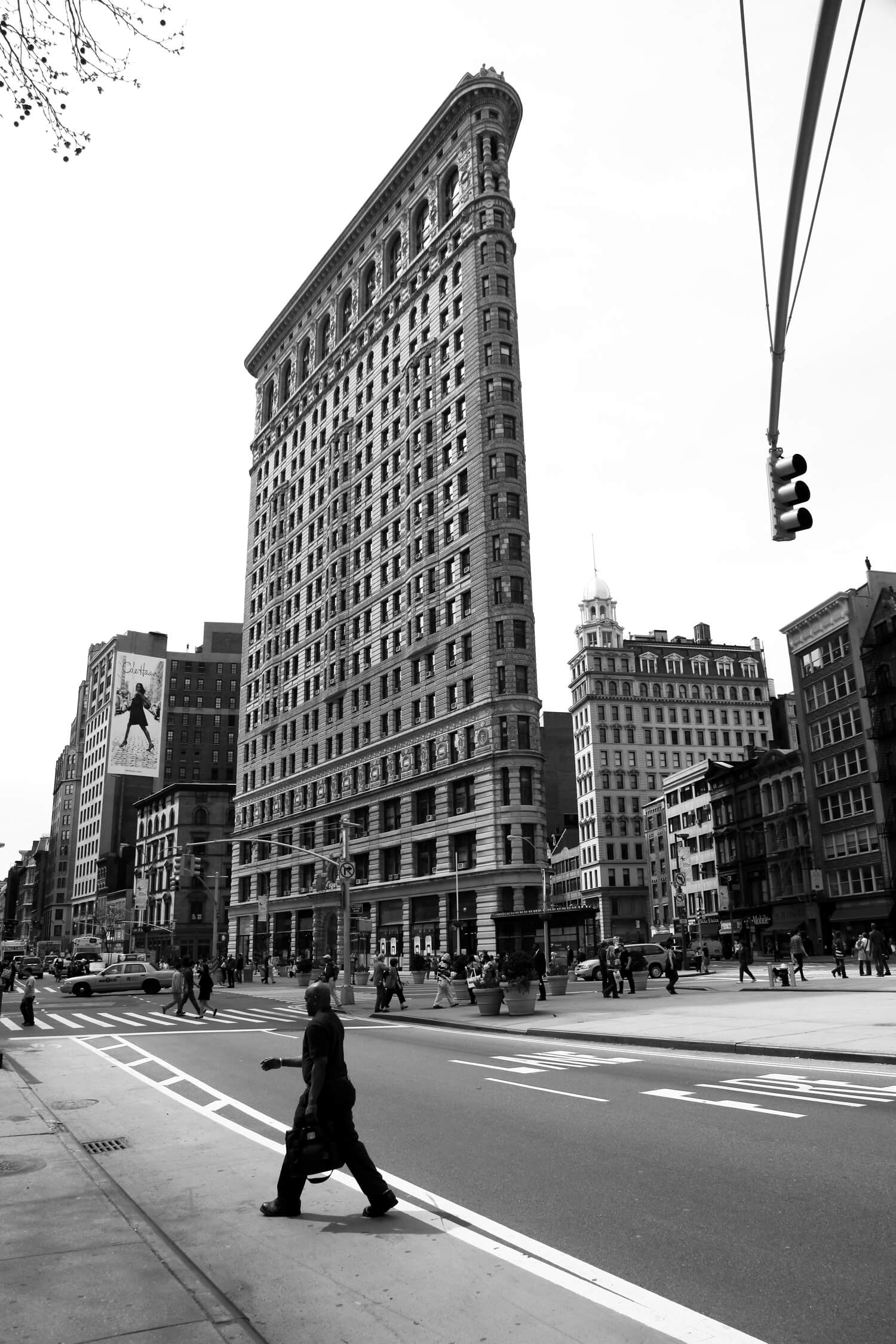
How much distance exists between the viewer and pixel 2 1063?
62.3ft

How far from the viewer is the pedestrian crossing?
1110 inches

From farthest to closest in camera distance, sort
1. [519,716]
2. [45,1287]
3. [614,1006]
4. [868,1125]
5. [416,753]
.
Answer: [416,753] → [519,716] → [614,1006] → [868,1125] → [45,1287]

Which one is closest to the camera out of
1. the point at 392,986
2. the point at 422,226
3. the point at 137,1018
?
the point at 137,1018

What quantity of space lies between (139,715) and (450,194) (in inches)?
2008

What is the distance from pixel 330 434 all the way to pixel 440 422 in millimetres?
21197

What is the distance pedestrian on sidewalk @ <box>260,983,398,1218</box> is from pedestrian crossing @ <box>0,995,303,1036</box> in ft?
67.4

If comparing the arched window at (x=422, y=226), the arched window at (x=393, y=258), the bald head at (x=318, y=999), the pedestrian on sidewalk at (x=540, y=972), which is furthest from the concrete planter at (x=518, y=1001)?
the arched window at (x=393, y=258)

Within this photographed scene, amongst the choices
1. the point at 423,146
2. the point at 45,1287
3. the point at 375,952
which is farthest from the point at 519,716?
the point at 45,1287

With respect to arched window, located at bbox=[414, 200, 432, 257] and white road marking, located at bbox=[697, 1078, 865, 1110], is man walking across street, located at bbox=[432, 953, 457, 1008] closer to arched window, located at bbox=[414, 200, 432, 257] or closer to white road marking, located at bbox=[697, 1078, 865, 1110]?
white road marking, located at bbox=[697, 1078, 865, 1110]

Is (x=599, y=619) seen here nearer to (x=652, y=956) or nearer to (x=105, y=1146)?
(x=652, y=956)

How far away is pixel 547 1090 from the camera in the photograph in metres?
14.3

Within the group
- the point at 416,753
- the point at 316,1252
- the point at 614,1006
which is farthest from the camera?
the point at 416,753

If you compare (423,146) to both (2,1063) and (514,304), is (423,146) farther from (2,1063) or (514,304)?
(2,1063)

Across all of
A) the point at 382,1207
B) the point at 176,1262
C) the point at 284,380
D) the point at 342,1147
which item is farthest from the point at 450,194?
the point at 176,1262
